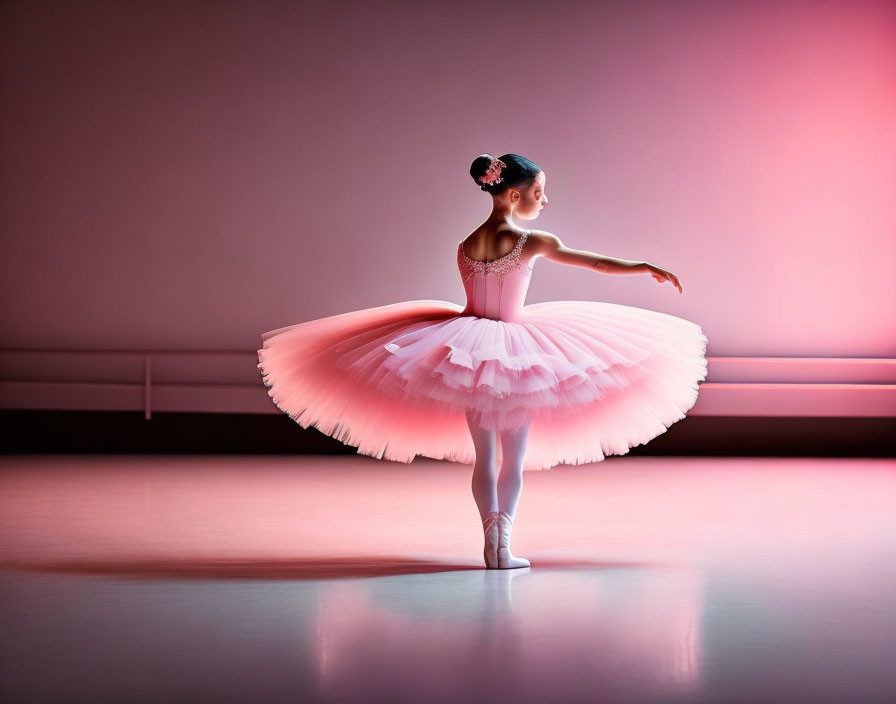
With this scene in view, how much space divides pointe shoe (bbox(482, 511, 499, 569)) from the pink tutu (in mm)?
295

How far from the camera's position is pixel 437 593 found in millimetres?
2605

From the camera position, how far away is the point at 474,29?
5.78m

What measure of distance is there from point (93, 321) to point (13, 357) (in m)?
0.46

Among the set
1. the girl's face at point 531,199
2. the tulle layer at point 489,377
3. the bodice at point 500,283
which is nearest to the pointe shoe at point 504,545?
the tulle layer at point 489,377

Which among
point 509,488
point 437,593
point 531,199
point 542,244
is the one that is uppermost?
point 531,199

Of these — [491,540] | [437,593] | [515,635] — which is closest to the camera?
[515,635]

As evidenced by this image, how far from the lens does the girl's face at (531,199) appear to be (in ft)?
10.2

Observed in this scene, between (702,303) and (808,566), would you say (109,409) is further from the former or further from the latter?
(808,566)

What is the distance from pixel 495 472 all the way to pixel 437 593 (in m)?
0.44

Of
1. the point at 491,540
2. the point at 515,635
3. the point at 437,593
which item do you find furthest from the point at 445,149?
the point at 515,635

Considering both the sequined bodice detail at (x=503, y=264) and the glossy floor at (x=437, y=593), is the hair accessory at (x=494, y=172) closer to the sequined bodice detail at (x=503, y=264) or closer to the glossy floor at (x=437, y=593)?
the sequined bodice detail at (x=503, y=264)

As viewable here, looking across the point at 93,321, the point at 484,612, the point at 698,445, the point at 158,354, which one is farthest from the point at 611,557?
the point at 93,321

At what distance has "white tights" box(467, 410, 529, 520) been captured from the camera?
115 inches

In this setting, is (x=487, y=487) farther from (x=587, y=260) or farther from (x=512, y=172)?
(x=512, y=172)
